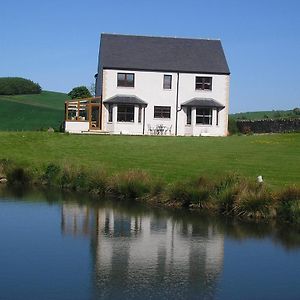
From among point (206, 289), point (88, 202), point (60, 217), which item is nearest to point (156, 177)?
point (88, 202)

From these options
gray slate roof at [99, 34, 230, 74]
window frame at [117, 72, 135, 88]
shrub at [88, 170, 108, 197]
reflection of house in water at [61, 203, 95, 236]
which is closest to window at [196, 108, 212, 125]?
gray slate roof at [99, 34, 230, 74]

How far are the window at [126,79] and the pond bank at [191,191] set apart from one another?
2115 centimetres

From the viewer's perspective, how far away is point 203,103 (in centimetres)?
4753

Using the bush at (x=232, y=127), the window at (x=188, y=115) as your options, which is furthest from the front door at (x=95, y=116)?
the bush at (x=232, y=127)

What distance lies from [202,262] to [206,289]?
7.33 feet

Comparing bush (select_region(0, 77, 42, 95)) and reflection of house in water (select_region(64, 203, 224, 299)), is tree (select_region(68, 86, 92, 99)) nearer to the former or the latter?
bush (select_region(0, 77, 42, 95))

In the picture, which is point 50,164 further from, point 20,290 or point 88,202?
point 20,290

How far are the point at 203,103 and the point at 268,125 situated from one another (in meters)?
8.31

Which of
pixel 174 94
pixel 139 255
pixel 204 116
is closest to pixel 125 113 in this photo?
pixel 174 94

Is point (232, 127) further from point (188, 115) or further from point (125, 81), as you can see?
point (125, 81)

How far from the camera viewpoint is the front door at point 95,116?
156 feet

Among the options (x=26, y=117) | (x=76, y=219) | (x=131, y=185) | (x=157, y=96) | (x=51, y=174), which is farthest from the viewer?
(x=26, y=117)

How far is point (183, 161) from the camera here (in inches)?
1151

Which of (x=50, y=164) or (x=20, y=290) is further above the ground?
(x=50, y=164)
